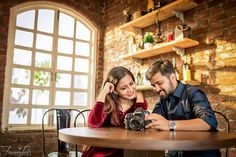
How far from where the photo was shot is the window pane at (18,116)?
3.67 metres

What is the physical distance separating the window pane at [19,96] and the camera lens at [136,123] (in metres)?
2.76

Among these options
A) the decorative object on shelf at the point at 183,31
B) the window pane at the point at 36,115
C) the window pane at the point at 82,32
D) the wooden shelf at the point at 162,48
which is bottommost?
the window pane at the point at 36,115

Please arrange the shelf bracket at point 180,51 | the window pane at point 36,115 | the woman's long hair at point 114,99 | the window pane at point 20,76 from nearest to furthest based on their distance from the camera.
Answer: the woman's long hair at point 114,99
the shelf bracket at point 180,51
the window pane at point 20,76
the window pane at point 36,115

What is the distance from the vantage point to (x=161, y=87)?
5.65 ft

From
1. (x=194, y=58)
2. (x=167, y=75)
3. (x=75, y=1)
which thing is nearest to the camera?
(x=167, y=75)

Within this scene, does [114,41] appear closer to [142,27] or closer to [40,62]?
[142,27]

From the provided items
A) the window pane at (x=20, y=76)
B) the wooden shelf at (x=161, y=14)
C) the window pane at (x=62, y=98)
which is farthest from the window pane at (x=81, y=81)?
the wooden shelf at (x=161, y=14)

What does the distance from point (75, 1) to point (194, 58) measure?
7.98ft

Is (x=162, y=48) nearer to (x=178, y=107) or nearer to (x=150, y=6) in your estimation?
(x=150, y=6)

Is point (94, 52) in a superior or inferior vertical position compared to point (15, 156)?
superior

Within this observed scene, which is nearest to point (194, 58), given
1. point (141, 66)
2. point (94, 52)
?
point (141, 66)

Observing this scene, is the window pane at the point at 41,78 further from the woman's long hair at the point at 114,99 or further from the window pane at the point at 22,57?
the woman's long hair at the point at 114,99

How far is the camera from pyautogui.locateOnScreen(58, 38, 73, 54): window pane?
13.7 feet

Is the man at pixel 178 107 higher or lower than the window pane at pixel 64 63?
lower
